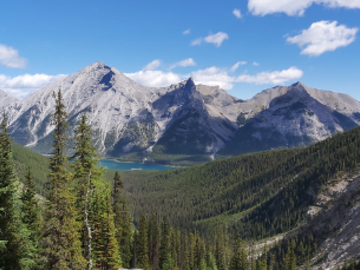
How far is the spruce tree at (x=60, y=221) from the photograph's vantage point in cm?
2673

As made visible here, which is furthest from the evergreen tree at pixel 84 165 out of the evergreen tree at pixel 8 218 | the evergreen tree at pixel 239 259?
the evergreen tree at pixel 239 259

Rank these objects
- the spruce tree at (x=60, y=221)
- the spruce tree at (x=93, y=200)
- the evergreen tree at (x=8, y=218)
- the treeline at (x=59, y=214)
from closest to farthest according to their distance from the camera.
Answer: the evergreen tree at (x=8, y=218), the treeline at (x=59, y=214), the spruce tree at (x=60, y=221), the spruce tree at (x=93, y=200)

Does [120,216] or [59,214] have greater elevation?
[59,214]

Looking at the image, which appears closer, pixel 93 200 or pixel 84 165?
pixel 84 165

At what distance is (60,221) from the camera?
1085 inches

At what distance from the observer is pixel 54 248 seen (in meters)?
26.8

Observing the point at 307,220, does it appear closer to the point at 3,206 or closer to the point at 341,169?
the point at 341,169

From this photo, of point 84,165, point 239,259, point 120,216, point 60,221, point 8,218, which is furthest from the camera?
point 239,259

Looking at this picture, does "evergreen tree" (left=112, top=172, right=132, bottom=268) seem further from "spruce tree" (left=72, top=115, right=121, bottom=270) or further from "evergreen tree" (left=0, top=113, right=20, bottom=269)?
"evergreen tree" (left=0, top=113, right=20, bottom=269)

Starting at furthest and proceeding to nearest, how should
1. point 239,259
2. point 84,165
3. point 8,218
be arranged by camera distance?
1. point 239,259
2. point 84,165
3. point 8,218

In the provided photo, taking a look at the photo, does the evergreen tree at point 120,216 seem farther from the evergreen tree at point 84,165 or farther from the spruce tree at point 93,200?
the evergreen tree at point 84,165

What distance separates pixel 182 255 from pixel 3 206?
8072 centimetres

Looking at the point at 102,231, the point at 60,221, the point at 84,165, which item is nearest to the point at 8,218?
the point at 60,221

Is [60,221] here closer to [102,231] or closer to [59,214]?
[59,214]
